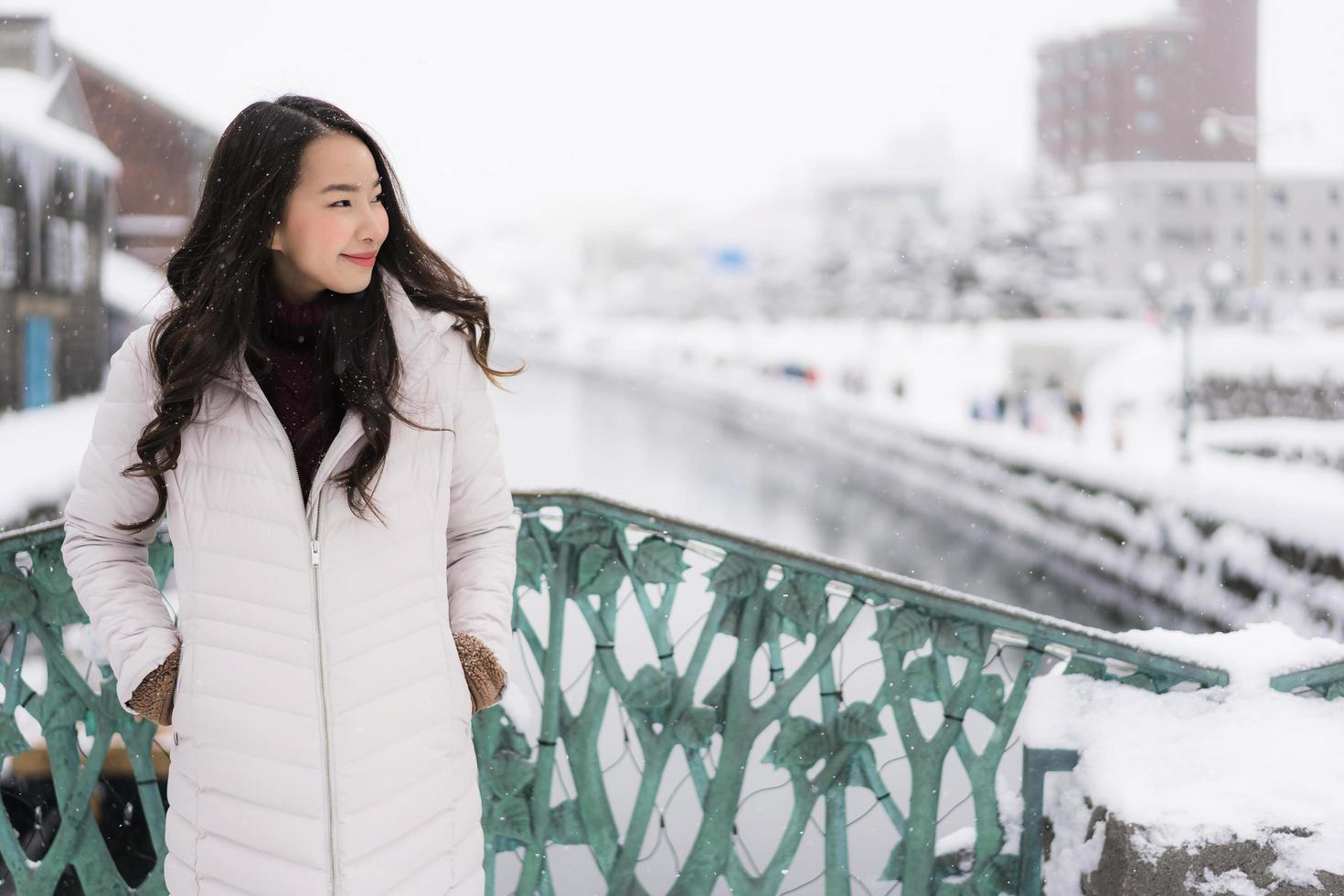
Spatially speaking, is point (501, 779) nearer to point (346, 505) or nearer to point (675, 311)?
point (346, 505)

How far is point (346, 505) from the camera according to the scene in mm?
1019

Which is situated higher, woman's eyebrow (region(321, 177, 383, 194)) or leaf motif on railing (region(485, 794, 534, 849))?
woman's eyebrow (region(321, 177, 383, 194))

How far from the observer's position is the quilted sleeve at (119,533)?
105 cm

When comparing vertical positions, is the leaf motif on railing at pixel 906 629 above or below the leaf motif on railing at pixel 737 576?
below

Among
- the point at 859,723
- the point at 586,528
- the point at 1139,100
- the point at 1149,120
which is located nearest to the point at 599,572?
the point at 586,528

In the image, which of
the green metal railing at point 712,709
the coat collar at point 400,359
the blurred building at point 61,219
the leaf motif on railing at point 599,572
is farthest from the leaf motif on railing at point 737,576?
the blurred building at point 61,219

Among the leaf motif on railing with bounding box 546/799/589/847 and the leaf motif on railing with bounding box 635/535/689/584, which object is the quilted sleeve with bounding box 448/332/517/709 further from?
the leaf motif on railing with bounding box 546/799/589/847

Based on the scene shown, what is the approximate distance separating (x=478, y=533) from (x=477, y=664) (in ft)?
0.45

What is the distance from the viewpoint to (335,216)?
1.06m

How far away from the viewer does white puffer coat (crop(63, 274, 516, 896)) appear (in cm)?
101

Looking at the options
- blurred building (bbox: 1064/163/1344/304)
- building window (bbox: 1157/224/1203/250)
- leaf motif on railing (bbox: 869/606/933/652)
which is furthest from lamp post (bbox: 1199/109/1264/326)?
leaf motif on railing (bbox: 869/606/933/652)

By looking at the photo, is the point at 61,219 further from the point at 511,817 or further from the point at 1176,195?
the point at 1176,195

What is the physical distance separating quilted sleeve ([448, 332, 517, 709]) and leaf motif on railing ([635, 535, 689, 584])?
1.50 ft

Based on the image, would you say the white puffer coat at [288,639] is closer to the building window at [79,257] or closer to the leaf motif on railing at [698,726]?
the leaf motif on railing at [698,726]
